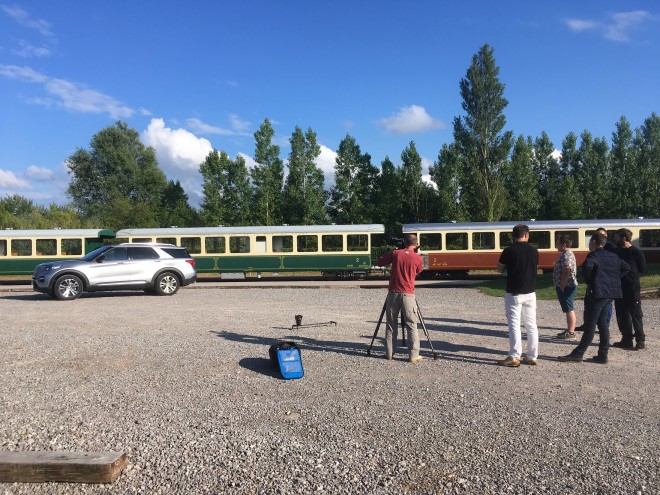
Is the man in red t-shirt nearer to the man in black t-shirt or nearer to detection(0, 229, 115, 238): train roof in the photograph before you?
the man in black t-shirt

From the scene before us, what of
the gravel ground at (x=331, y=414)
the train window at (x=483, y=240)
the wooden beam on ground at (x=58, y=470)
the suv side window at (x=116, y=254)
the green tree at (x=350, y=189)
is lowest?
the gravel ground at (x=331, y=414)

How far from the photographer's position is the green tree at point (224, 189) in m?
40.5

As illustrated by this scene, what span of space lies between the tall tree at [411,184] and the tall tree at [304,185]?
650cm

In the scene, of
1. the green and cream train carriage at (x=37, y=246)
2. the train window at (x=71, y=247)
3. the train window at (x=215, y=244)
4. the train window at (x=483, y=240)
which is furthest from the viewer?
the train window at (x=71, y=247)

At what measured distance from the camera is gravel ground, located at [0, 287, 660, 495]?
363 centimetres

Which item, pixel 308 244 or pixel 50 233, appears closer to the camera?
pixel 308 244

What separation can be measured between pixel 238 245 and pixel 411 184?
19.3m

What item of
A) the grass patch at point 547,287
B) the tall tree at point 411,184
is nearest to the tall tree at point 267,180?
the tall tree at point 411,184

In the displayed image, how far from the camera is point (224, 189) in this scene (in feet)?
136

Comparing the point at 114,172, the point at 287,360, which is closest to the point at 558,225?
the point at 287,360

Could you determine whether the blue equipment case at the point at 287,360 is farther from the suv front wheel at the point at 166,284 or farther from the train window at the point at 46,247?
the train window at the point at 46,247

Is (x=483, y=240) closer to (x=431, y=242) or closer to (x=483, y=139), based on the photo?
(x=431, y=242)

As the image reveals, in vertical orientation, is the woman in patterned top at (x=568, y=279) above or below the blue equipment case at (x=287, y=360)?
above

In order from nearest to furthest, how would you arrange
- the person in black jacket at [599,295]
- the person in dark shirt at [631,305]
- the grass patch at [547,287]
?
the person in black jacket at [599,295] < the person in dark shirt at [631,305] < the grass patch at [547,287]
